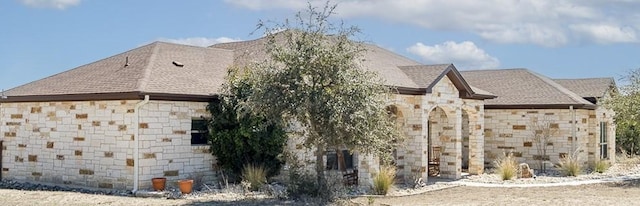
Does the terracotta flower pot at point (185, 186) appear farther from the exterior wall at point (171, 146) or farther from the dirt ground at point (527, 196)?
the dirt ground at point (527, 196)

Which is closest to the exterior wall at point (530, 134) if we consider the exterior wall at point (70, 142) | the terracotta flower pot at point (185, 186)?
the terracotta flower pot at point (185, 186)

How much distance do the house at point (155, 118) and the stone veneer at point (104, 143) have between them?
3cm

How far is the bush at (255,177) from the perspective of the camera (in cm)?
1827

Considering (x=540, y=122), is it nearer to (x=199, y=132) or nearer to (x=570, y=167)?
(x=570, y=167)

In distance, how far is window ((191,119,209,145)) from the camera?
19.7m

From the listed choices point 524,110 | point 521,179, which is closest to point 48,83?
point 521,179

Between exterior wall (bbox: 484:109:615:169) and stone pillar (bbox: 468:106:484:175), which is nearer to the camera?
stone pillar (bbox: 468:106:484:175)

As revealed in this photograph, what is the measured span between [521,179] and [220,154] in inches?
427

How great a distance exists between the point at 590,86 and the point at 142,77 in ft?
72.6

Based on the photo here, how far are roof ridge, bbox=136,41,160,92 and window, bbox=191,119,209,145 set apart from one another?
1.80 metres

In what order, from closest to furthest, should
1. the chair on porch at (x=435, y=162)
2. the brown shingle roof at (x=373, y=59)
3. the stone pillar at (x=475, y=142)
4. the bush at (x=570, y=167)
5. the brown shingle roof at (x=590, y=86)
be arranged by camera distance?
the brown shingle roof at (x=373, y=59)
the chair on porch at (x=435, y=162)
the stone pillar at (x=475, y=142)
the bush at (x=570, y=167)
the brown shingle roof at (x=590, y=86)

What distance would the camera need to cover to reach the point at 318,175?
54.2ft

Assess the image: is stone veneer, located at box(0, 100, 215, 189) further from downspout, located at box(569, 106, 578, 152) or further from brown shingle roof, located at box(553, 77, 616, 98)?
brown shingle roof, located at box(553, 77, 616, 98)

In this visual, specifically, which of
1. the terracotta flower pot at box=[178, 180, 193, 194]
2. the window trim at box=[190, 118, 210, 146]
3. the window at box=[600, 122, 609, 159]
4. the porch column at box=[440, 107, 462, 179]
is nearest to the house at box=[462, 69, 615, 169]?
the window at box=[600, 122, 609, 159]
